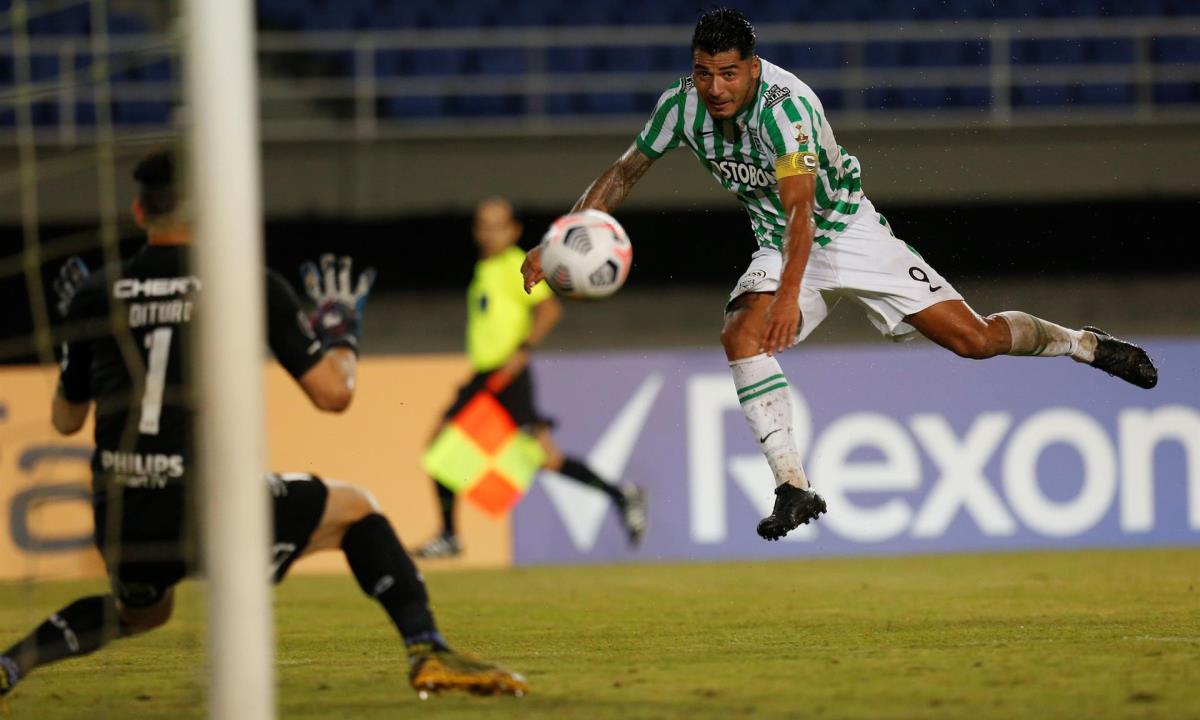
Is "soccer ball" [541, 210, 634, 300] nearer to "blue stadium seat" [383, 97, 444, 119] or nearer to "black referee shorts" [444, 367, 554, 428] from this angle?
"black referee shorts" [444, 367, 554, 428]

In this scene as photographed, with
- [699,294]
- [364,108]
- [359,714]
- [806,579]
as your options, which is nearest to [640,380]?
[806,579]

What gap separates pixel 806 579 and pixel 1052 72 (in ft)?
21.4

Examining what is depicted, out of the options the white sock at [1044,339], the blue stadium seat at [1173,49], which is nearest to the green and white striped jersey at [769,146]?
the white sock at [1044,339]

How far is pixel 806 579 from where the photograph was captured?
8.98 metres

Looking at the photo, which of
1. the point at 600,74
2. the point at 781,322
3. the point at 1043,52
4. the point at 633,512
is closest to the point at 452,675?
the point at 781,322

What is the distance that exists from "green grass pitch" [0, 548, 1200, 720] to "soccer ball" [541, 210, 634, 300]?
4.26 ft

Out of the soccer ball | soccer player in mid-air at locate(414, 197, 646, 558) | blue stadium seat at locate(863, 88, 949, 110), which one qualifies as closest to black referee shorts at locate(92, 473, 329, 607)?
the soccer ball

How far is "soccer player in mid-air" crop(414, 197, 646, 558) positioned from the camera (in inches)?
410

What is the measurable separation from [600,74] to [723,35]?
838cm

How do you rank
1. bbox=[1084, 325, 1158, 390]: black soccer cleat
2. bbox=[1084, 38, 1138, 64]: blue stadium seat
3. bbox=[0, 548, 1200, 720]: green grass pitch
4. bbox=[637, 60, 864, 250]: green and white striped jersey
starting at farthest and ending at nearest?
bbox=[1084, 38, 1138, 64]: blue stadium seat, bbox=[1084, 325, 1158, 390]: black soccer cleat, bbox=[637, 60, 864, 250]: green and white striped jersey, bbox=[0, 548, 1200, 720]: green grass pitch

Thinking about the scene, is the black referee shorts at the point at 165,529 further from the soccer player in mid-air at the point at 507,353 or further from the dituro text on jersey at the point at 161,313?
the soccer player in mid-air at the point at 507,353

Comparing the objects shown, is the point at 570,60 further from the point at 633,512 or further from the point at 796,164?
the point at 796,164

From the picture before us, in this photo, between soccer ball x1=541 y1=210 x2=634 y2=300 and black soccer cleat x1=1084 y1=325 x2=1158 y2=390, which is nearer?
soccer ball x1=541 y1=210 x2=634 y2=300

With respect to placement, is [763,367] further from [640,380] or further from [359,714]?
[640,380]
